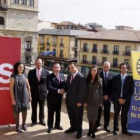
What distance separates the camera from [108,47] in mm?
39344

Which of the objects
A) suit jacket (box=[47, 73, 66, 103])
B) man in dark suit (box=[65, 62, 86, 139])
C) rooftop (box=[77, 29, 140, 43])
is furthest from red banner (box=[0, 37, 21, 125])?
rooftop (box=[77, 29, 140, 43])

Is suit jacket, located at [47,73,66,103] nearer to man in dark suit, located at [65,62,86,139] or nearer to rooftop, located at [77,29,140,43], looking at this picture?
man in dark suit, located at [65,62,86,139]

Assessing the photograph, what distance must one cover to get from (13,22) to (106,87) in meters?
31.4

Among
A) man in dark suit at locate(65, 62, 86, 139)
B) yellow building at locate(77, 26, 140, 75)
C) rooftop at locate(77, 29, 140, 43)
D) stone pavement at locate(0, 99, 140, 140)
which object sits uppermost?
rooftop at locate(77, 29, 140, 43)

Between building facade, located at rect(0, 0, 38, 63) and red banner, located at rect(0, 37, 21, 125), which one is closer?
red banner, located at rect(0, 37, 21, 125)

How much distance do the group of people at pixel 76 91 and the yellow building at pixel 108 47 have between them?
31.9 metres

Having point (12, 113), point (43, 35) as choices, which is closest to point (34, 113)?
point (12, 113)

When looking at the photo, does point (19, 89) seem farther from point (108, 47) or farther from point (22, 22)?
point (108, 47)

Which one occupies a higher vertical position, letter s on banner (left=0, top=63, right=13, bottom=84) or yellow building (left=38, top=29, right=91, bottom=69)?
yellow building (left=38, top=29, right=91, bottom=69)

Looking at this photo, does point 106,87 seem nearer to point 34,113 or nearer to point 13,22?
point 34,113

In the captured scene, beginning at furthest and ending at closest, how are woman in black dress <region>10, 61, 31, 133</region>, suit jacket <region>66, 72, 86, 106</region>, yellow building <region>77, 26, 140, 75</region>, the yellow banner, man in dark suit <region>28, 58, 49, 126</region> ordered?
yellow building <region>77, 26, 140, 75</region> → man in dark suit <region>28, 58, 49, 126</region> → the yellow banner → woman in black dress <region>10, 61, 31, 133</region> → suit jacket <region>66, 72, 86, 106</region>

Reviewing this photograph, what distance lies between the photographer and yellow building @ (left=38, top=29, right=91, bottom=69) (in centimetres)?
4589

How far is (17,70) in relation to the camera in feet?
15.9

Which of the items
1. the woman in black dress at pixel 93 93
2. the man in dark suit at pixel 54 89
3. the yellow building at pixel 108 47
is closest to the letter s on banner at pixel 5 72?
the man in dark suit at pixel 54 89
